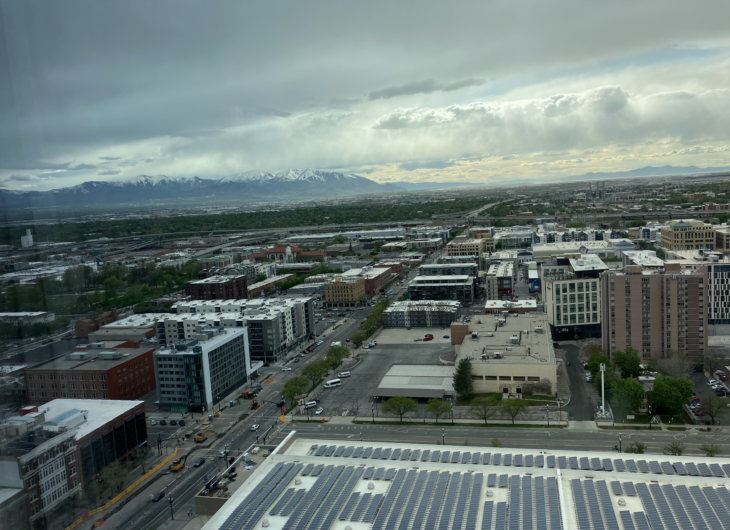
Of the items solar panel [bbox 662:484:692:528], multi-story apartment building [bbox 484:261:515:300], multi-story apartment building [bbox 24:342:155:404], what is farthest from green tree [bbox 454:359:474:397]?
multi-story apartment building [bbox 484:261:515:300]

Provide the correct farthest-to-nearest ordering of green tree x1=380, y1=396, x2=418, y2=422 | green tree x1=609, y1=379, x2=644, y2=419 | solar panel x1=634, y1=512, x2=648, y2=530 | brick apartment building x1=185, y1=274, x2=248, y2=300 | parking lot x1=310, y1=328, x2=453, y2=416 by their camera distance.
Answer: brick apartment building x1=185, y1=274, x2=248, y2=300 < parking lot x1=310, y1=328, x2=453, y2=416 < green tree x1=380, y1=396, x2=418, y2=422 < green tree x1=609, y1=379, x2=644, y2=419 < solar panel x1=634, y1=512, x2=648, y2=530

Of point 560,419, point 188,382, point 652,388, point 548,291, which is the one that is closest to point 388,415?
point 560,419

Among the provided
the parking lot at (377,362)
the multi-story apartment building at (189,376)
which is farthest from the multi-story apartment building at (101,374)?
the parking lot at (377,362)

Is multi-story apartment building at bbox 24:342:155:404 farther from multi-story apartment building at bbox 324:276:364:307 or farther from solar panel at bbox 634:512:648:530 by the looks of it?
multi-story apartment building at bbox 324:276:364:307

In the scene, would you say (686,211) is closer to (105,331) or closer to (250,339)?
(250,339)

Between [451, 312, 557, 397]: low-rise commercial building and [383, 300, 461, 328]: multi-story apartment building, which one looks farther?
[383, 300, 461, 328]: multi-story apartment building

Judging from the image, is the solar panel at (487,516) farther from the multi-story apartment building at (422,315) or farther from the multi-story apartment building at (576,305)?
the multi-story apartment building at (422,315)

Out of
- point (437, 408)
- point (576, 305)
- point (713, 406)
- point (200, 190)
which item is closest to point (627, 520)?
point (437, 408)
